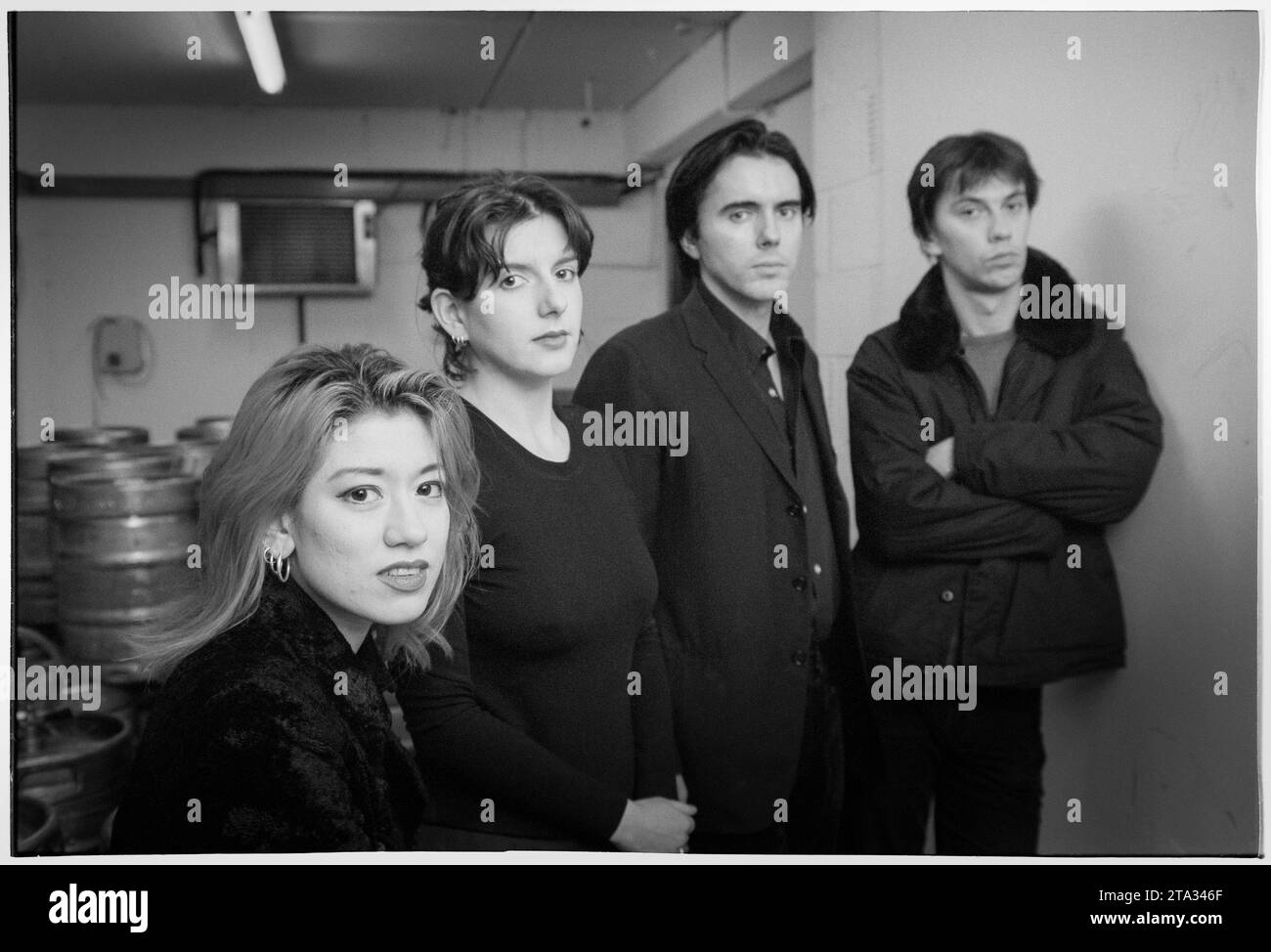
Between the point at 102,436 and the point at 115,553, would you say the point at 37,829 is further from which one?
the point at 102,436

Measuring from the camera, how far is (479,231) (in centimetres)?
199

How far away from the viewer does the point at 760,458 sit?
6.66 ft

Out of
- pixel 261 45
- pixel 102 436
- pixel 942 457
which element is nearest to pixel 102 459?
pixel 102 436

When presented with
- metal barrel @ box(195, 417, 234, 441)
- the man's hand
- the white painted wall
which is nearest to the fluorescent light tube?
the white painted wall

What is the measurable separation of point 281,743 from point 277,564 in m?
0.32

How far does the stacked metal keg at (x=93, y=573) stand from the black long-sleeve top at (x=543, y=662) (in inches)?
20.1

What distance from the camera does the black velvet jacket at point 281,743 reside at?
1689 mm

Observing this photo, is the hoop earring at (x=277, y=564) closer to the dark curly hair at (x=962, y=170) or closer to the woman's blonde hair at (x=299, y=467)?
the woman's blonde hair at (x=299, y=467)

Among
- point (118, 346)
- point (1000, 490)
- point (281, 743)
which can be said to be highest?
point (118, 346)

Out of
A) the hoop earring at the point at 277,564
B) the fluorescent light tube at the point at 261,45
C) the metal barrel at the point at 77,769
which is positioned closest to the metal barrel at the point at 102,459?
the hoop earring at the point at 277,564

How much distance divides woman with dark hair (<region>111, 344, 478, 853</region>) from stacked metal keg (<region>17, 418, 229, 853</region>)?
0.09 m

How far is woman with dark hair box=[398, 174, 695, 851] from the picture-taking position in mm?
1946
